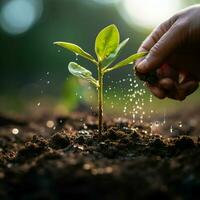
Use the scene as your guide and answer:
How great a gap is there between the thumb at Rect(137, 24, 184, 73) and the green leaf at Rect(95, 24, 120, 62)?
302 millimetres

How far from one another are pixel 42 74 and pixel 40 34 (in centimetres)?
245

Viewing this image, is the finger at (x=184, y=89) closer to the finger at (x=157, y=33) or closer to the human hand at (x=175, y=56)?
the human hand at (x=175, y=56)

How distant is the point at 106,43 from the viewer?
2.66m

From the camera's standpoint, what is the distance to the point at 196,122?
5.41 metres

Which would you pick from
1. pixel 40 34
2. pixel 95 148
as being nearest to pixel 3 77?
pixel 40 34

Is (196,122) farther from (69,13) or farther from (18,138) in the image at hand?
(69,13)

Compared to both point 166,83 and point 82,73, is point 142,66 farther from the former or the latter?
point 82,73

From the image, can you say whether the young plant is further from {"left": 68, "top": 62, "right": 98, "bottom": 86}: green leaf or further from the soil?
the soil

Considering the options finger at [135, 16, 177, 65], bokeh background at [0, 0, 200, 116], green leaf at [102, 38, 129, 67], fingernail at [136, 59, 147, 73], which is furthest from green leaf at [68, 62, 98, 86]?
bokeh background at [0, 0, 200, 116]

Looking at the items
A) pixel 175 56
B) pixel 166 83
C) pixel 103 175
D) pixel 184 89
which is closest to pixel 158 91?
pixel 166 83

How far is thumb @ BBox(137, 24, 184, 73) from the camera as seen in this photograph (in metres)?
2.79

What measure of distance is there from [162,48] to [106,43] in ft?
1.29

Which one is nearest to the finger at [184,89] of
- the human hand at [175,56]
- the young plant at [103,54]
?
the human hand at [175,56]

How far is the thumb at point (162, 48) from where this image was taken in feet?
9.17
